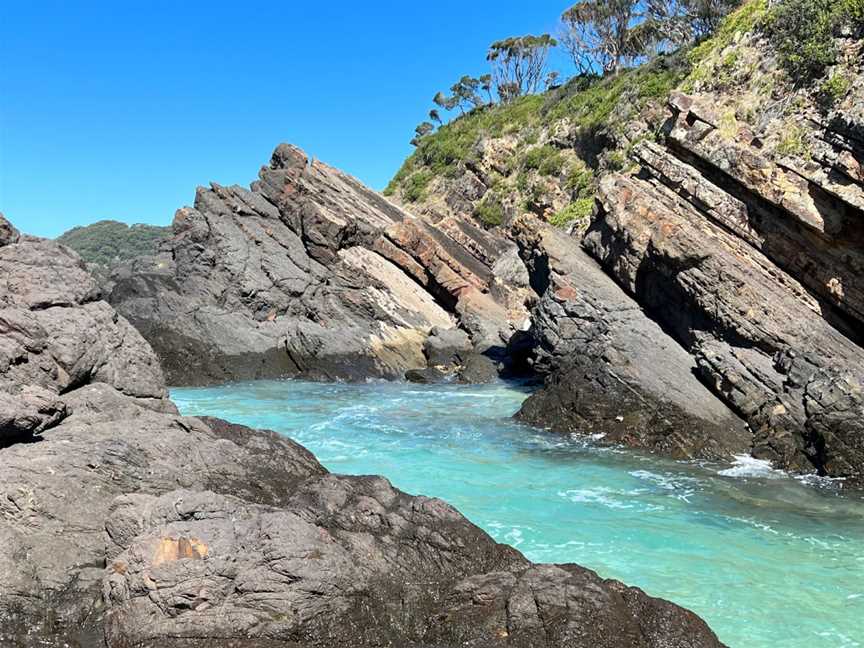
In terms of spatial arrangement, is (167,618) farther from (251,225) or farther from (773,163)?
(251,225)

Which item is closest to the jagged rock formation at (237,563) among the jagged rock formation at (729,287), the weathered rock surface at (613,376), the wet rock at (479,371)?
the weathered rock surface at (613,376)

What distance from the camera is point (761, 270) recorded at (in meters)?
17.2

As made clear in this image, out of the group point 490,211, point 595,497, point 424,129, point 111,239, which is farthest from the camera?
point 111,239

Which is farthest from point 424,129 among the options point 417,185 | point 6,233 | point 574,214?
point 6,233

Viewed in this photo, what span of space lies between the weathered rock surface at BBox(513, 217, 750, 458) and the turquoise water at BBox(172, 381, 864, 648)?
2.83ft

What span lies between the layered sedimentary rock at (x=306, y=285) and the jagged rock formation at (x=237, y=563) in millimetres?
15225

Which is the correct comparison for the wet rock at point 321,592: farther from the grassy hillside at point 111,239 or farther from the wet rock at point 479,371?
the grassy hillside at point 111,239

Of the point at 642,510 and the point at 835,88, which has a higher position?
the point at 835,88

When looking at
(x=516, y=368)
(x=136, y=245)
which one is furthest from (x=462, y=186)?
(x=136, y=245)

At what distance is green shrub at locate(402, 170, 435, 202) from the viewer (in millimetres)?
55934

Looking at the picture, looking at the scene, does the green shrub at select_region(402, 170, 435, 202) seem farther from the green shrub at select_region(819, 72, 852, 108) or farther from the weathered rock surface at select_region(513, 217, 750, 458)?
the green shrub at select_region(819, 72, 852, 108)

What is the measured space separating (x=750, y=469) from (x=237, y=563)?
11.4 m

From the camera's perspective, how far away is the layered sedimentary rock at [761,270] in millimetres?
14930

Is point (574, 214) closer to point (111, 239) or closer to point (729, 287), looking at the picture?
point (729, 287)
